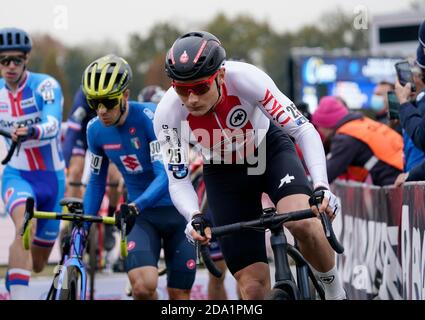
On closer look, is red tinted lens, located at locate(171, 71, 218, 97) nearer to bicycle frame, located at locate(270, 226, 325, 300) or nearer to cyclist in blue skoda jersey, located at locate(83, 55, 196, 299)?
bicycle frame, located at locate(270, 226, 325, 300)

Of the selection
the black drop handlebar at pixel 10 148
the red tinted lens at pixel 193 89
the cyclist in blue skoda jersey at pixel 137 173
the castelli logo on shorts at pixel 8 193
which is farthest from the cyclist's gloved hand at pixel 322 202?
the castelli logo on shorts at pixel 8 193

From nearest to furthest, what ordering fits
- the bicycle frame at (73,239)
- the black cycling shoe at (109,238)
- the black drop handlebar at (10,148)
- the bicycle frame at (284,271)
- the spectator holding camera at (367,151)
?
1. the bicycle frame at (284,271)
2. the bicycle frame at (73,239)
3. the black drop handlebar at (10,148)
4. the spectator holding camera at (367,151)
5. the black cycling shoe at (109,238)

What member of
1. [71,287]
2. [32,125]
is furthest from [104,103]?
[32,125]

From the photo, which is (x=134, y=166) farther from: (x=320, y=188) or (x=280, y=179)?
(x=320, y=188)

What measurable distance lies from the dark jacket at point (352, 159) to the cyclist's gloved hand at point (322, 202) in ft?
15.1

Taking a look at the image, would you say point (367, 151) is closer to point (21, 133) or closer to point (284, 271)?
point (21, 133)

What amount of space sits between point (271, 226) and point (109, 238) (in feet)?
27.9

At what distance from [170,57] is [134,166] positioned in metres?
2.43

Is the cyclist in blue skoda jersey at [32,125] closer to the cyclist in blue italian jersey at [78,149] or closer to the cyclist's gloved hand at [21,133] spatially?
the cyclist's gloved hand at [21,133]

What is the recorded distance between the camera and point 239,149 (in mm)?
6824

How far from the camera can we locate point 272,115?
6.43 m

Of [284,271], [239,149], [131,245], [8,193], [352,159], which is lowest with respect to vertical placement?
[284,271]

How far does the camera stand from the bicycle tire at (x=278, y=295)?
220 inches

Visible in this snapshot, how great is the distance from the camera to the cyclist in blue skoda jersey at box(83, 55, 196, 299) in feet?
26.4
